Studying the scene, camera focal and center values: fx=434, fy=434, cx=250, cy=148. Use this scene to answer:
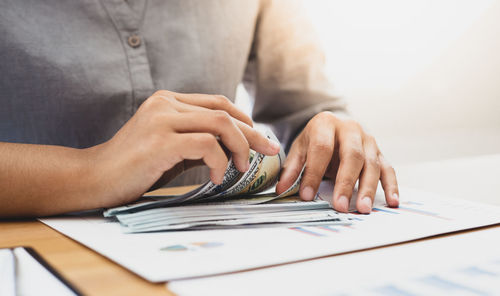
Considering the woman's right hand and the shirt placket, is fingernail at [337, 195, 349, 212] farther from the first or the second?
the shirt placket

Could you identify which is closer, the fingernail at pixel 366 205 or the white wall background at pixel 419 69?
the fingernail at pixel 366 205

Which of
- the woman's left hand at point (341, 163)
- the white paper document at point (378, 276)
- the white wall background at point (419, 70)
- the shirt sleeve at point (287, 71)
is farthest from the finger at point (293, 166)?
the white wall background at point (419, 70)

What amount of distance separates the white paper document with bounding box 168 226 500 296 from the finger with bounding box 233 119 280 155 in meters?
0.21

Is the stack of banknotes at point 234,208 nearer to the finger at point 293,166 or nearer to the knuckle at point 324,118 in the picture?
the finger at point 293,166

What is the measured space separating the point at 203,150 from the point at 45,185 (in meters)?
0.20

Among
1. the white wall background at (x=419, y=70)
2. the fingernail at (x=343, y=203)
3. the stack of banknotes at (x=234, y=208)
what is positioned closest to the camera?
the stack of banknotes at (x=234, y=208)

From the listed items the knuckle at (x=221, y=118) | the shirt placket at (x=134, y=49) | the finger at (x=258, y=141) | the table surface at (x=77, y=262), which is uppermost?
the shirt placket at (x=134, y=49)

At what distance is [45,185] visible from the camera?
1.74 ft

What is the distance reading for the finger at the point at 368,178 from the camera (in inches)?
22.1

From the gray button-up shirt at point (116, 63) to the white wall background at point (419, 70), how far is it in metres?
0.60

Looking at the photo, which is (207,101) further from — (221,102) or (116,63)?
(116,63)

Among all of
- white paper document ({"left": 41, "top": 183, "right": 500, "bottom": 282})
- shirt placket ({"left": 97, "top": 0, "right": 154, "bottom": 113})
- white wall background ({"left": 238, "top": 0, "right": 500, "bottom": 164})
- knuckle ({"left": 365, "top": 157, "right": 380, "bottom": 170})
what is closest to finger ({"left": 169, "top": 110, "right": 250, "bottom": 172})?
white paper document ({"left": 41, "top": 183, "right": 500, "bottom": 282})

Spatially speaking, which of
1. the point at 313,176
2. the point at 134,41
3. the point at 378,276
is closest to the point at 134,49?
the point at 134,41

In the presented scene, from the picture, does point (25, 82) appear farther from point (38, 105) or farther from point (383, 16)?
point (383, 16)
